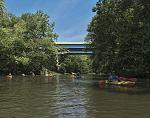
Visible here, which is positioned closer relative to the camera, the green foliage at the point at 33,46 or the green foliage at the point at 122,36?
the green foliage at the point at 122,36

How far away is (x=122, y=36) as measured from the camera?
70688mm

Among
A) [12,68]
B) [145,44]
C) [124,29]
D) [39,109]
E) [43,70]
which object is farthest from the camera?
[43,70]

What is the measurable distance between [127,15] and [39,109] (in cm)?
5203

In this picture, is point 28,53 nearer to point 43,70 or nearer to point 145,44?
point 43,70

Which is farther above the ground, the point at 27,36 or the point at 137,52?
the point at 27,36

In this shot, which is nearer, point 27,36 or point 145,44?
point 145,44

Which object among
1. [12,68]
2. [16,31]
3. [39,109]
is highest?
[16,31]

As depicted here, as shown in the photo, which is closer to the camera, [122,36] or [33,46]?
[122,36]

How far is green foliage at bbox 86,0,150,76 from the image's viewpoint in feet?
181

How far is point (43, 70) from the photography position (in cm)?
12162

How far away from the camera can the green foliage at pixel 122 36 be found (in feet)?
181

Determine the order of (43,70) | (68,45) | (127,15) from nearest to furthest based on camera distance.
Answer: (127,15), (43,70), (68,45)

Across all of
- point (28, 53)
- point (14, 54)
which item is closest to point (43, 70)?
point (28, 53)

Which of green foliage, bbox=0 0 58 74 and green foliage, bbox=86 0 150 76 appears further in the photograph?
green foliage, bbox=0 0 58 74
